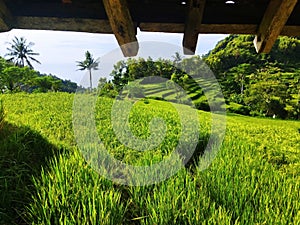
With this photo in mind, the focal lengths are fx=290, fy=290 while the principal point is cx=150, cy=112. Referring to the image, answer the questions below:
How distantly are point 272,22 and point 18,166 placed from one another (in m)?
3.22

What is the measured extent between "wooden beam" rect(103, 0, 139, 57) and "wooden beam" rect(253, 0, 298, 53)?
1030 mm

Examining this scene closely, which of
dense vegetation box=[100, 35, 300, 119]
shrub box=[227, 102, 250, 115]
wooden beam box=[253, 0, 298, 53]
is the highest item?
dense vegetation box=[100, 35, 300, 119]

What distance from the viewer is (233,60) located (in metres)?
53.9

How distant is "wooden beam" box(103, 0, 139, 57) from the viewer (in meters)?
2.04

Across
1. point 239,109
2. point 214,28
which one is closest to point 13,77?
point 239,109

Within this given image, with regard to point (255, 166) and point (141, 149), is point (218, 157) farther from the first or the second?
point (141, 149)

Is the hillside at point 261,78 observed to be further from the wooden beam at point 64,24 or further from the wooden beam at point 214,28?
the wooden beam at point 64,24

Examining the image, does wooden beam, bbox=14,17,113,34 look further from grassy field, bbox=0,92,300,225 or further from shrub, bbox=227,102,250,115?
shrub, bbox=227,102,250,115

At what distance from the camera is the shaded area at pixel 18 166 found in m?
2.85

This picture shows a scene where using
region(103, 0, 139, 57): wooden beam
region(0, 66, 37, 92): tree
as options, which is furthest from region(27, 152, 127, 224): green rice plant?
region(0, 66, 37, 92): tree

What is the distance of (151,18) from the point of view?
2543 mm

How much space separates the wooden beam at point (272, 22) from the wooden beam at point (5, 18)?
6.90 feet

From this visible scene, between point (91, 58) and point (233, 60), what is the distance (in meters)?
27.2

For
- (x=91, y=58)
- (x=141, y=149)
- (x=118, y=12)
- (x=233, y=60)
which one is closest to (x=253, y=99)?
(x=233, y=60)
